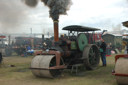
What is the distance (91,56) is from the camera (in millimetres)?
7957

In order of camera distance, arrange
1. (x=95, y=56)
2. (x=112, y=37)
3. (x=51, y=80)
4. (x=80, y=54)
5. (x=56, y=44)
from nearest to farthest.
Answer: (x=51, y=80)
(x=56, y=44)
(x=80, y=54)
(x=95, y=56)
(x=112, y=37)

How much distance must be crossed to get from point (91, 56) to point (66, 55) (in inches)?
56.6

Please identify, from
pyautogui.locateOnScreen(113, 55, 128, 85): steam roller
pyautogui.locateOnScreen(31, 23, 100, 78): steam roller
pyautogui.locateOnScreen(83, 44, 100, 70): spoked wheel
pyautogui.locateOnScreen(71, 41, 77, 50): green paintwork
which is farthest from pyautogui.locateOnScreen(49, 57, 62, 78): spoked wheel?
pyautogui.locateOnScreen(113, 55, 128, 85): steam roller

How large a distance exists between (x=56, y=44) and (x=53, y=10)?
1.86 meters

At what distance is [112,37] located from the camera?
2158cm

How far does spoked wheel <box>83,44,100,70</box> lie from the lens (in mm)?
7340

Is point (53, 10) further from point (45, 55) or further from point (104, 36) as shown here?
point (104, 36)

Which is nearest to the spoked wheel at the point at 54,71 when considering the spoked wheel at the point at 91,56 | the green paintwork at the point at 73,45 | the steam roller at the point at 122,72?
the green paintwork at the point at 73,45

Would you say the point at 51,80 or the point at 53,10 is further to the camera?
the point at 53,10

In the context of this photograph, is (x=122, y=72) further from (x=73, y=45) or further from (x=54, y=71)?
(x=73, y=45)

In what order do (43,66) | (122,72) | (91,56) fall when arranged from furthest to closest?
(91,56) → (43,66) → (122,72)

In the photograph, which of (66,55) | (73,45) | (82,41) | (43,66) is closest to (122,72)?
(43,66)

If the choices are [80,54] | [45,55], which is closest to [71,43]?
[80,54]

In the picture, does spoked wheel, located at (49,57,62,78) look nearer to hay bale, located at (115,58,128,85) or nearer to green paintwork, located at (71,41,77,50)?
green paintwork, located at (71,41,77,50)
